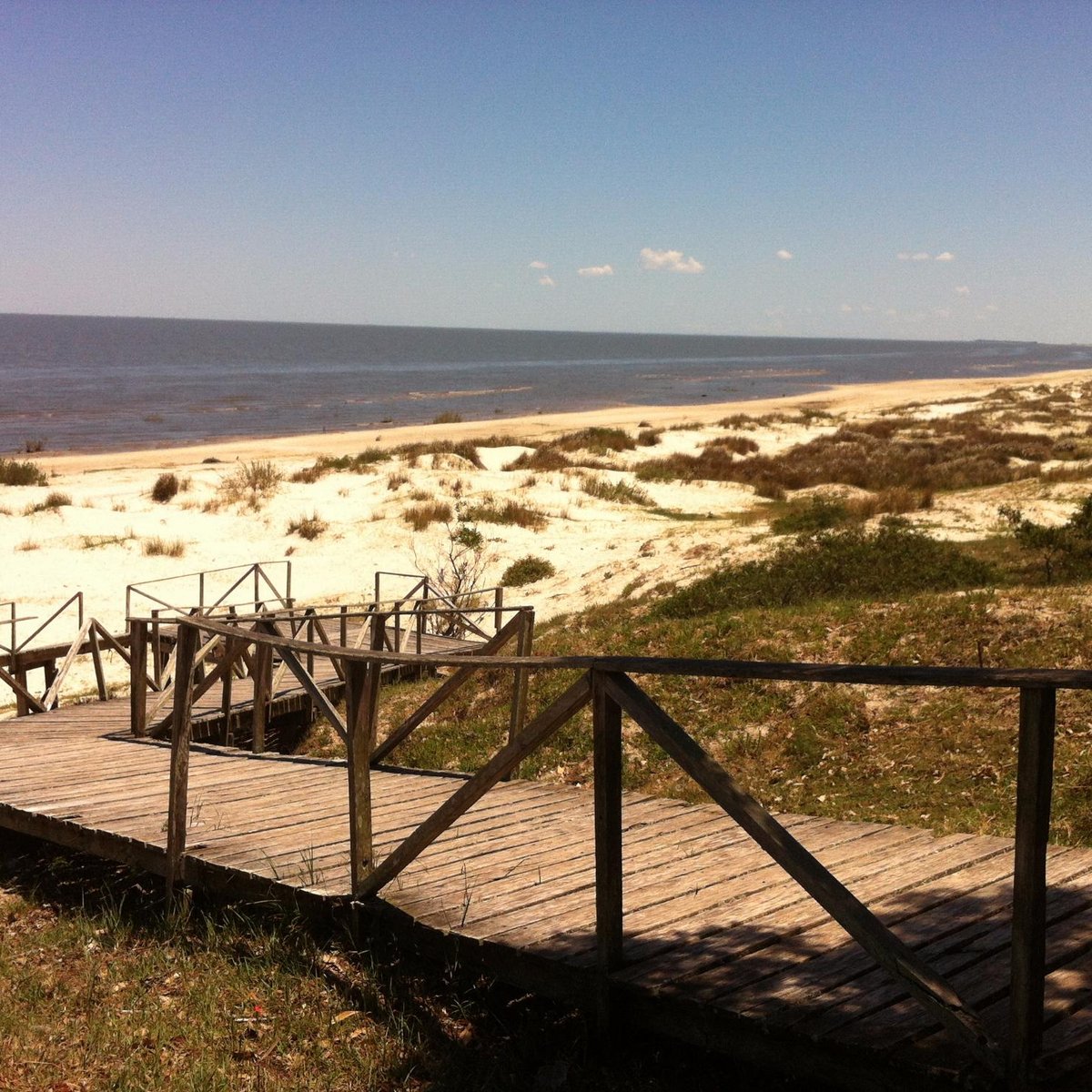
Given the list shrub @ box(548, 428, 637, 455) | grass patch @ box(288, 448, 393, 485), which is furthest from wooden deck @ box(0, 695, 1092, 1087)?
shrub @ box(548, 428, 637, 455)

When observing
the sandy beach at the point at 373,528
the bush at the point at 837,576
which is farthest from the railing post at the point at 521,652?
the sandy beach at the point at 373,528

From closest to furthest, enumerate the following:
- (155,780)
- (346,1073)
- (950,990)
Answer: (950,990)
(346,1073)
(155,780)

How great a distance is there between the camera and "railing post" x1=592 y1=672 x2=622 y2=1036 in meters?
3.64

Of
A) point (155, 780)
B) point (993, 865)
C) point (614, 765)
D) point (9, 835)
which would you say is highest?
point (614, 765)

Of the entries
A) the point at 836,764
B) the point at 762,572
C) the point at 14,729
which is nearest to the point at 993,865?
the point at 836,764

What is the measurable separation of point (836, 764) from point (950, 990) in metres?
5.21

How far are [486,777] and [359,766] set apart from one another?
0.77m

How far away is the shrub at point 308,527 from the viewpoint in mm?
23656

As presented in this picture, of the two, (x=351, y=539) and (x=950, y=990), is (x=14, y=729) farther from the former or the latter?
(x=351, y=539)

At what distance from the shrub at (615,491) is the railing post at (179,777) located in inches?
863

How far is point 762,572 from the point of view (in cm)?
1375

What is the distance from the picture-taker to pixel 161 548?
2206 centimetres

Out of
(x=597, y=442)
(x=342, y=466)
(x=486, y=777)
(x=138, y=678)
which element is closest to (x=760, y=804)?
(x=486, y=777)

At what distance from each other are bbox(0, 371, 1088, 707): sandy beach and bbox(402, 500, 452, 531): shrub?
0.21m
